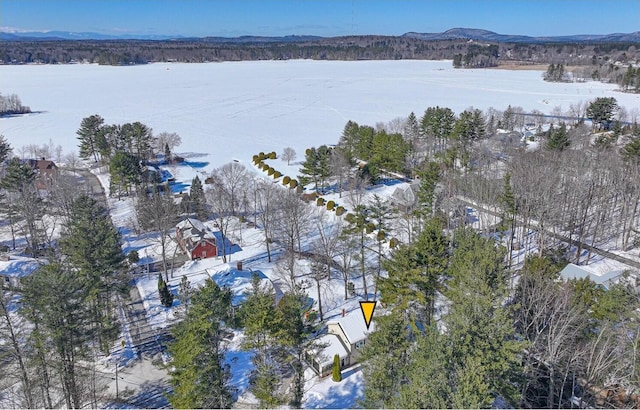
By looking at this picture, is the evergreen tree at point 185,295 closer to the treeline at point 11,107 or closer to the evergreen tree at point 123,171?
the evergreen tree at point 123,171

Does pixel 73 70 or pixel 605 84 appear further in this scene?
pixel 73 70

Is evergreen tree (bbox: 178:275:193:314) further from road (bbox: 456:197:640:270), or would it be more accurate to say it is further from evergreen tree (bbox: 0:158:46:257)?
road (bbox: 456:197:640:270)

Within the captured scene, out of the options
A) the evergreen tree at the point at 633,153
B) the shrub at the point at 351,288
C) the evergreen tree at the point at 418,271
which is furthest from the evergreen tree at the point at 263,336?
the evergreen tree at the point at 633,153

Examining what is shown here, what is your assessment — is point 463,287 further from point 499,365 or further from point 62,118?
point 62,118

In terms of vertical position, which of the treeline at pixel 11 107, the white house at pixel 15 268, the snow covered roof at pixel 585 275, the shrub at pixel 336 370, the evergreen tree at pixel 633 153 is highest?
the treeline at pixel 11 107

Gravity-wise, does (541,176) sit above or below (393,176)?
above

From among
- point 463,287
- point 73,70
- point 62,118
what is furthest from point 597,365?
point 73,70
